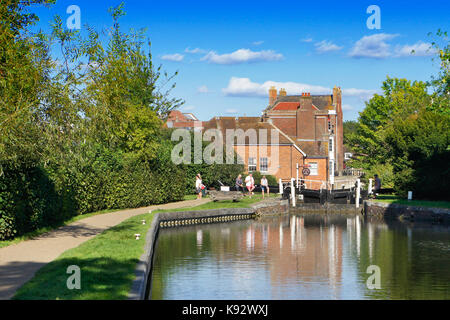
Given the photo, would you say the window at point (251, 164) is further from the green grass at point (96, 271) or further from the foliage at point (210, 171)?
the green grass at point (96, 271)

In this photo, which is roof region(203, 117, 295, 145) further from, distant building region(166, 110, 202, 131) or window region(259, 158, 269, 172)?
distant building region(166, 110, 202, 131)

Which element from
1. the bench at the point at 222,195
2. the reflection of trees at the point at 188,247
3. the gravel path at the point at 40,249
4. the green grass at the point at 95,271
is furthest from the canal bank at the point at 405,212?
the green grass at the point at 95,271

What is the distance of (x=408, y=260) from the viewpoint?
21.7 meters

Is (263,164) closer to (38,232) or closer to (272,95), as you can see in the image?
(272,95)

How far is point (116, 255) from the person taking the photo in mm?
16531

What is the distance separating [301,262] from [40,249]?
29.5 feet

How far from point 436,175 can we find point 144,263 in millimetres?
28945

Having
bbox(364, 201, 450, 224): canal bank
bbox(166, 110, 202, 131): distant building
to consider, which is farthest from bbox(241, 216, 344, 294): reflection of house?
bbox(166, 110, 202, 131): distant building

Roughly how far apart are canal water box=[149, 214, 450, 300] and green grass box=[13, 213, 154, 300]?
1.28 meters

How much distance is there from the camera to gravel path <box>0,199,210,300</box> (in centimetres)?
1352

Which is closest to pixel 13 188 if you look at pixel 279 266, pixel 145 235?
pixel 145 235
